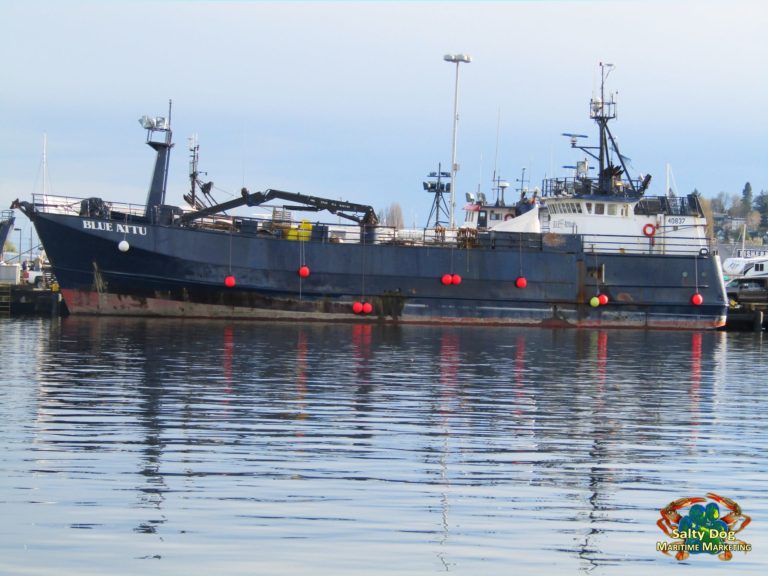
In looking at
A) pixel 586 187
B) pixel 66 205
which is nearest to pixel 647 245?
pixel 586 187

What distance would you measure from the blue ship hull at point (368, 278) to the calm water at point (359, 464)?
1432 cm

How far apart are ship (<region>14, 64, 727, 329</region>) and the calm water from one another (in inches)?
567

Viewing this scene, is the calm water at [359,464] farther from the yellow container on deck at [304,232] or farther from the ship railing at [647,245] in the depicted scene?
the ship railing at [647,245]

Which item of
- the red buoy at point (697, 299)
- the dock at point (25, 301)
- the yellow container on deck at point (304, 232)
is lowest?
the dock at point (25, 301)

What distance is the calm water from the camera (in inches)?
352

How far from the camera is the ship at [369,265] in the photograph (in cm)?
3884

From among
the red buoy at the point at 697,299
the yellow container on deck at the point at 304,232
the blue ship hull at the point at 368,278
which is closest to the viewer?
the blue ship hull at the point at 368,278

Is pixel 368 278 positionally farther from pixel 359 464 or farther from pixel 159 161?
pixel 359 464

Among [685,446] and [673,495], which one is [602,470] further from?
[685,446]

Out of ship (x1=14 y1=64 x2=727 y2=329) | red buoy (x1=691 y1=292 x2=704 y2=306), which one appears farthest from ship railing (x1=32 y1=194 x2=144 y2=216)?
red buoy (x1=691 y1=292 x2=704 y2=306)

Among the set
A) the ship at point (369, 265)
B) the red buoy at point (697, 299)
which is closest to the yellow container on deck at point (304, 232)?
the ship at point (369, 265)

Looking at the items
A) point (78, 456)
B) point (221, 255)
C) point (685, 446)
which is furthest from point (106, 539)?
point (221, 255)

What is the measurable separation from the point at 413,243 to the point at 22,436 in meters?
28.6

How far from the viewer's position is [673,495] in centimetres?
1108
